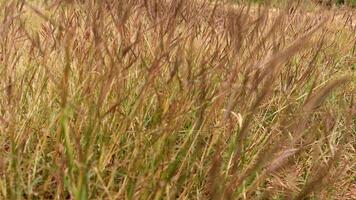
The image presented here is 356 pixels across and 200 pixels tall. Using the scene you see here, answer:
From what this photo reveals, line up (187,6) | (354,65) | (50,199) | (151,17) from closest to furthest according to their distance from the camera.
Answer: (50,199) < (151,17) < (187,6) < (354,65)

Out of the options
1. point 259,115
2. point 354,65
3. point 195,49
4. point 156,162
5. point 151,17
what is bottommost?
point 354,65

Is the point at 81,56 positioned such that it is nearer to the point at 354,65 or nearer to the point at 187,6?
the point at 187,6

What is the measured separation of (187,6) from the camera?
5.14ft

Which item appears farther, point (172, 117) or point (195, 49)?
point (195, 49)

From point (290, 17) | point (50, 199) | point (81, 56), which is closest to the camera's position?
point (50, 199)

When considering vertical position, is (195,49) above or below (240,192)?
above

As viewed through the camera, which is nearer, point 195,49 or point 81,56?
point 81,56

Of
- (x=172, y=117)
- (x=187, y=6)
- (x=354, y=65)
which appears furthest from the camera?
(x=354, y=65)

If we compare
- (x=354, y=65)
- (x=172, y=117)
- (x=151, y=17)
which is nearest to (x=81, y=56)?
(x=151, y=17)

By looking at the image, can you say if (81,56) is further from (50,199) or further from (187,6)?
(187,6)

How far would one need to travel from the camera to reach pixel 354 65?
8.82ft

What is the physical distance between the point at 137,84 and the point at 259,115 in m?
0.44

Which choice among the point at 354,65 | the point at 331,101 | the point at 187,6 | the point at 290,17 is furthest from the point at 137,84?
the point at 354,65

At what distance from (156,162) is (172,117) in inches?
3.9
